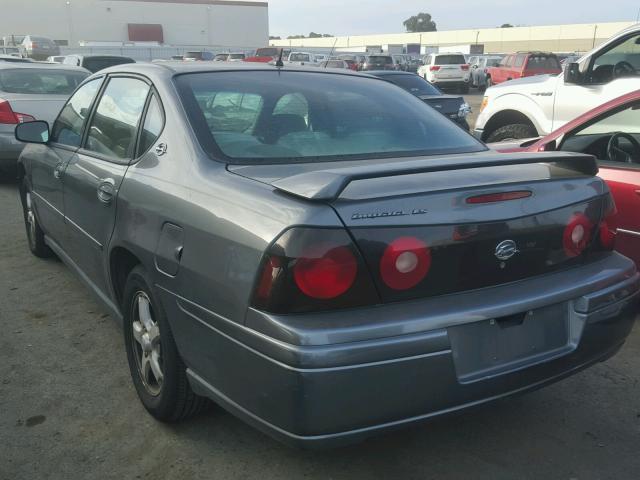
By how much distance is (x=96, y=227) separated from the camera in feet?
10.7

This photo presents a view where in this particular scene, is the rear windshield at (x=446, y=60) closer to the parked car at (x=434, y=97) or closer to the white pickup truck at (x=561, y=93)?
the parked car at (x=434, y=97)

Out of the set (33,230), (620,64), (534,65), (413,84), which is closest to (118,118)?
(33,230)

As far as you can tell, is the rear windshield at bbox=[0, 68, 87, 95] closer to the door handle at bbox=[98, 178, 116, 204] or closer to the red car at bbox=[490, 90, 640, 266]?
the door handle at bbox=[98, 178, 116, 204]

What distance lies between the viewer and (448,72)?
1091 inches

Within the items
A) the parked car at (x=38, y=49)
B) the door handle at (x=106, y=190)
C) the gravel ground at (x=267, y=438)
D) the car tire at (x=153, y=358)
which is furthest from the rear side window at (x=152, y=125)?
the parked car at (x=38, y=49)

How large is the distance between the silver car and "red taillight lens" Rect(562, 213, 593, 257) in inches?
0.5

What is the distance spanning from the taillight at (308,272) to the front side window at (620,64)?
19.4 ft

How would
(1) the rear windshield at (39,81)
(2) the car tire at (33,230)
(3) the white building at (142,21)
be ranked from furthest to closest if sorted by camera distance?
(3) the white building at (142,21) < (1) the rear windshield at (39,81) < (2) the car tire at (33,230)

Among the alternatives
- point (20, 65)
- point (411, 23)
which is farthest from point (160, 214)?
point (411, 23)

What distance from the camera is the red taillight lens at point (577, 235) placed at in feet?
8.17

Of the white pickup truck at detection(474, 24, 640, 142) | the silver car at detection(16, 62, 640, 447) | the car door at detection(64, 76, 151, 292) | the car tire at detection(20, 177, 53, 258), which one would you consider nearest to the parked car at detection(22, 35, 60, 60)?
the white pickup truck at detection(474, 24, 640, 142)

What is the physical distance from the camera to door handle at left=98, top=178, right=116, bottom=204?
3070 millimetres

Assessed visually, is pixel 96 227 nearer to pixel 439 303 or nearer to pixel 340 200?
pixel 340 200

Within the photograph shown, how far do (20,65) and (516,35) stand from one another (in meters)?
73.3
